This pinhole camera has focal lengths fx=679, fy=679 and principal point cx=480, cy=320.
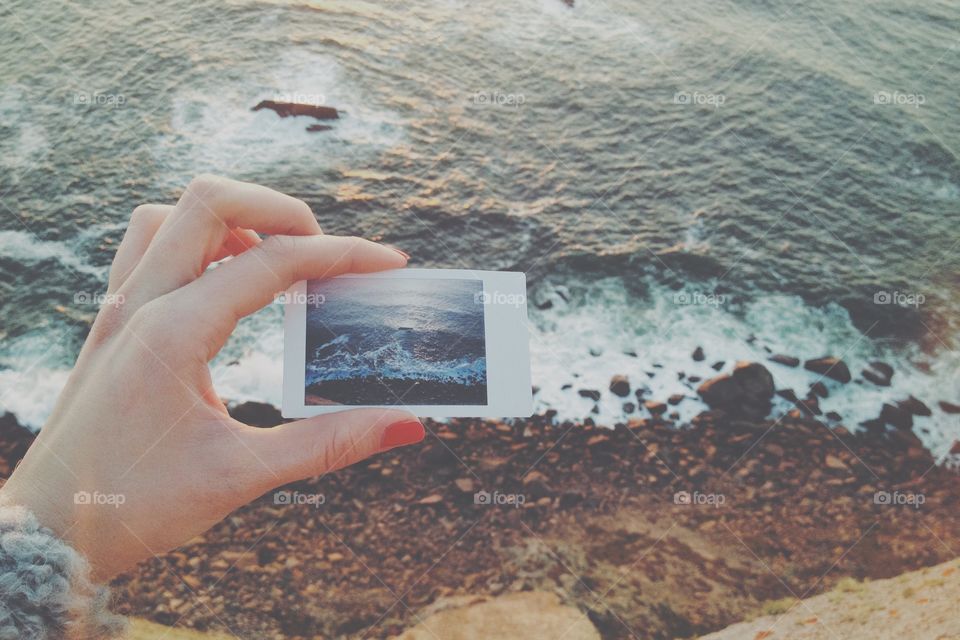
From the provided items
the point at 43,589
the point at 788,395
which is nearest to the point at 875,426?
the point at 788,395

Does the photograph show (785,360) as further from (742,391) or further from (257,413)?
(257,413)

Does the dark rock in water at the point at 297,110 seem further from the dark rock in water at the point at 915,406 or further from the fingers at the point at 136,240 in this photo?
the dark rock in water at the point at 915,406

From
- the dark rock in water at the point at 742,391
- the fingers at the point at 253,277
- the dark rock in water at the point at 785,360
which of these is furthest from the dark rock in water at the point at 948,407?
the fingers at the point at 253,277

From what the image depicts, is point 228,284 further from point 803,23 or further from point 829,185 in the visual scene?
point 803,23

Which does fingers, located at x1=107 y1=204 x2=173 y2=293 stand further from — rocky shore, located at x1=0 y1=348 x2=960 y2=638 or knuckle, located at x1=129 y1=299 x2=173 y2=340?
rocky shore, located at x1=0 y1=348 x2=960 y2=638

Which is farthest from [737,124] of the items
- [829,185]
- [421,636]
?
[421,636]

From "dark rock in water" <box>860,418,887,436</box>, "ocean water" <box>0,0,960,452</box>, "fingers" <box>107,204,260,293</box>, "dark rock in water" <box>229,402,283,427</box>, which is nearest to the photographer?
"fingers" <box>107,204,260,293</box>

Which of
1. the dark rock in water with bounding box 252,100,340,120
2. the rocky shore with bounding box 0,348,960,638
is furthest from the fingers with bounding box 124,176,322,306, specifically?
the dark rock in water with bounding box 252,100,340,120
